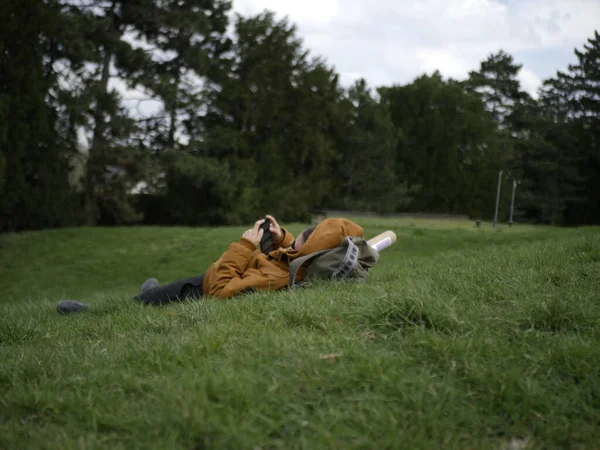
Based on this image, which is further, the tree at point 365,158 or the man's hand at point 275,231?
the tree at point 365,158

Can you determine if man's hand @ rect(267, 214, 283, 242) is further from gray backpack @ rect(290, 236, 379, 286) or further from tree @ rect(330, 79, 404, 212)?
tree @ rect(330, 79, 404, 212)

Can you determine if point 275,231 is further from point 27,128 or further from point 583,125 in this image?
point 583,125

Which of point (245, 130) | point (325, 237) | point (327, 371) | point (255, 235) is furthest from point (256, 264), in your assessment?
point (245, 130)

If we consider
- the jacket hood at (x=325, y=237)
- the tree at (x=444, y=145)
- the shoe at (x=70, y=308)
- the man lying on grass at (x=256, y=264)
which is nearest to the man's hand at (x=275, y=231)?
the man lying on grass at (x=256, y=264)

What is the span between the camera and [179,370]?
2684 millimetres

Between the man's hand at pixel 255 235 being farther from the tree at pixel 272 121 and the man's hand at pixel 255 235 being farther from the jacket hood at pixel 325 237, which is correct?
the tree at pixel 272 121

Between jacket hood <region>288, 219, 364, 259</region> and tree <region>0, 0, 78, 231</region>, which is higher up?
tree <region>0, 0, 78, 231</region>

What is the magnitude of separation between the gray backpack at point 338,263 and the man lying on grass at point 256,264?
0.31ft

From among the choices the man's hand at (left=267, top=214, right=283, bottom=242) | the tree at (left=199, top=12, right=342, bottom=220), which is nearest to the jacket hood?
the man's hand at (left=267, top=214, right=283, bottom=242)

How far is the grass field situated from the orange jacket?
0.55 m

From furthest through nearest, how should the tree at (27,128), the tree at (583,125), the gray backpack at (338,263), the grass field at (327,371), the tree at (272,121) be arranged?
the tree at (583,125) < the tree at (272,121) < the tree at (27,128) < the gray backpack at (338,263) < the grass field at (327,371)

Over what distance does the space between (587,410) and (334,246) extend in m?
2.89

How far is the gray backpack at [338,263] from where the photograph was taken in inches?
186

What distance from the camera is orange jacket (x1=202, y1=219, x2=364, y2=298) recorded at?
4.87 m
